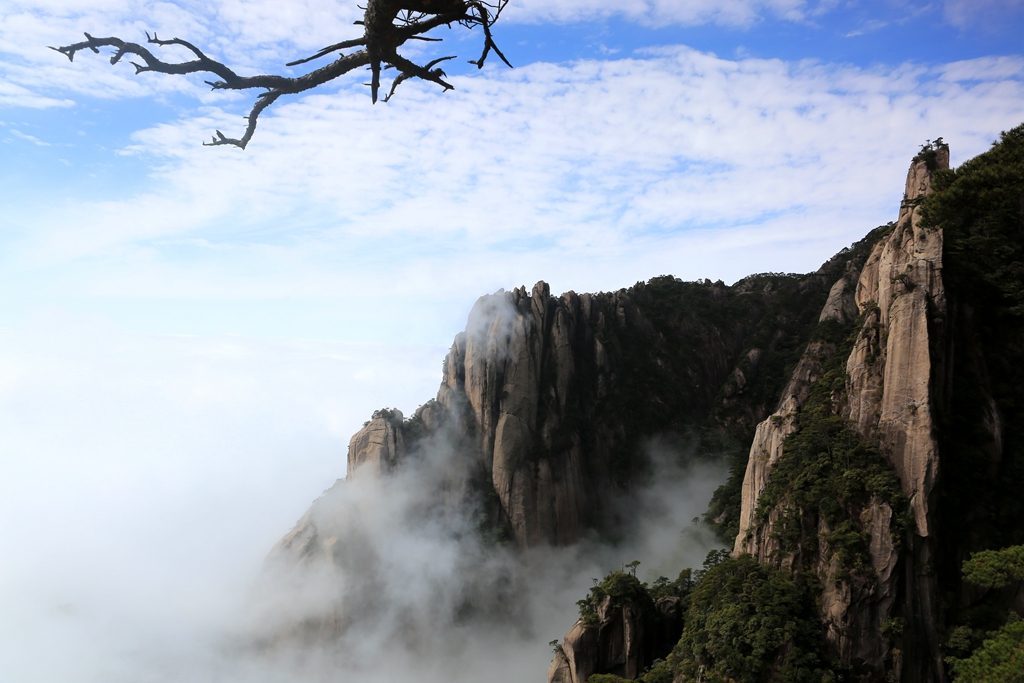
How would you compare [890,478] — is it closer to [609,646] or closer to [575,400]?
[609,646]

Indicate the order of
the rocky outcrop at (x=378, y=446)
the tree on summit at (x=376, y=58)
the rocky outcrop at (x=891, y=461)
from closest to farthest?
the tree on summit at (x=376, y=58), the rocky outcrop at (x=891, y=461), the rocky outcrop at (x=378, y=446)

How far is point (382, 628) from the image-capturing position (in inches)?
2911

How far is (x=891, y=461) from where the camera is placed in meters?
43.1

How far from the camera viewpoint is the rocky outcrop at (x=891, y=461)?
131 feet

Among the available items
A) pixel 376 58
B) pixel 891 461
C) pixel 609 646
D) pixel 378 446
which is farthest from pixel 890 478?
pixel 378 446

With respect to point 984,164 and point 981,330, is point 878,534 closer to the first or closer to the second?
point 981,330

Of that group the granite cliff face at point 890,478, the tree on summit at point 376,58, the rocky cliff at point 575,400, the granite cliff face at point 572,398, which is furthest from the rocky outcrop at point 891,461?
the tree on summit at point 376,58

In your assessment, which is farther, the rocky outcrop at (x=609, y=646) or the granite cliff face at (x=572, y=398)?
the granite cliff face at (x=572, y=398)

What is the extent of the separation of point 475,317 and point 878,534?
187 feet

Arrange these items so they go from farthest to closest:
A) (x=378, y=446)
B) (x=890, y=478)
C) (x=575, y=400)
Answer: (x=575, y=400) → (x=378, y=446) → (x=890, y=478)

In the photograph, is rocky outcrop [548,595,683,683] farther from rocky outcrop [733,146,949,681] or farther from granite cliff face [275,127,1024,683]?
rocky outcrop [733,146,949,681]

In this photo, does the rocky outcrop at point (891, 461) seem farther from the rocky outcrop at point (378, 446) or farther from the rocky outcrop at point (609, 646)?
the rocky outcrop at point (378, 446)

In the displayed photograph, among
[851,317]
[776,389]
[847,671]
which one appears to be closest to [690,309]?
[776,389]

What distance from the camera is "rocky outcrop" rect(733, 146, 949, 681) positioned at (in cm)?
3984
